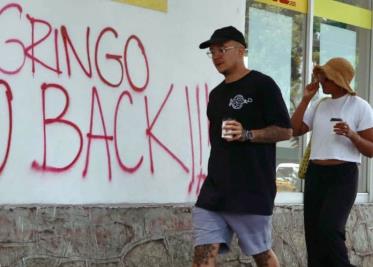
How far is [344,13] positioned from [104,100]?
358cm

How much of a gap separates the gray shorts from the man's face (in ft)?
2.90

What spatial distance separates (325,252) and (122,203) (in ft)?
4.97

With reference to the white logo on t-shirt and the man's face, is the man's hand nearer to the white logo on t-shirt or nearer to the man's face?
the white logo on t-shirt

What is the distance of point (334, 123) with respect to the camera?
5246mm

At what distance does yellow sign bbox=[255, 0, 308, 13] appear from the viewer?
711 cm

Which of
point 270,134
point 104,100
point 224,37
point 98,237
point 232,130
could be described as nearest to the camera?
point 232,130

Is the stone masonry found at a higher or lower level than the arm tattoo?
lower

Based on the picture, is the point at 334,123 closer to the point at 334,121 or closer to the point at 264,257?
the point at 334,121

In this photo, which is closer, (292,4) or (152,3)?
(152,3)

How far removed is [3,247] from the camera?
4656 millimetres

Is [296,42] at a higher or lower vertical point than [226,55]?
higher

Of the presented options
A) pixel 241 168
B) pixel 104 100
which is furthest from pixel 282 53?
pixel 241 168

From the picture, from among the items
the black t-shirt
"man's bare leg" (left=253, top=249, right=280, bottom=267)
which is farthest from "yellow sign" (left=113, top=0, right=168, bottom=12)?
"man's bare leg" (left=253, top=249, right=280, bottom=267)

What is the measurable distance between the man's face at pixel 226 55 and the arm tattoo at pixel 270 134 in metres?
0.45
